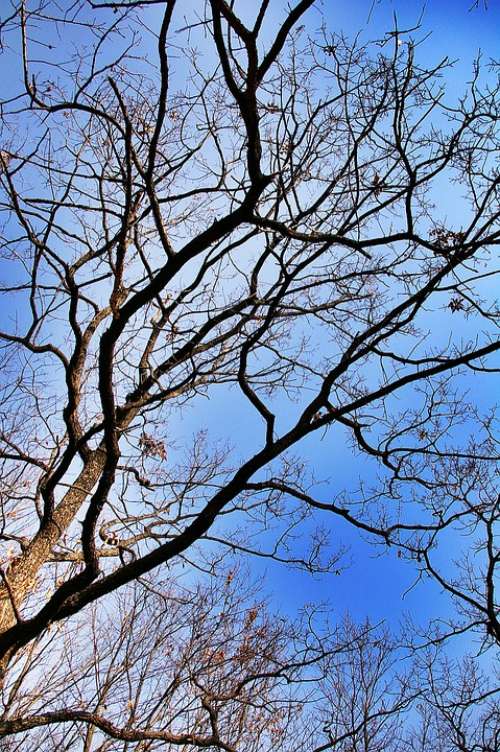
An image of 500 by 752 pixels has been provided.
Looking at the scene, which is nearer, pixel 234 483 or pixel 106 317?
pixel 234 483

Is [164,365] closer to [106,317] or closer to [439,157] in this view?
[106,317]

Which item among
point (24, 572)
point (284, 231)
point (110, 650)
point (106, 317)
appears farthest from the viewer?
point (110, 650)

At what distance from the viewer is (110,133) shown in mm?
4906

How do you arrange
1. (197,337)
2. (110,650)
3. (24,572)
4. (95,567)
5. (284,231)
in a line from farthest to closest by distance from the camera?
1. (110,650)
2. (24,572)
3. (197,337)
4. (95,567)
5. (284,231)

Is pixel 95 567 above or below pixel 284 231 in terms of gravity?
below

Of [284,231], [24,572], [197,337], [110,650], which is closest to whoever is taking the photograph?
[284,231]

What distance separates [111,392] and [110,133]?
235cm

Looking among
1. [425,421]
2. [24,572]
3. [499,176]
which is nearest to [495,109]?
[499,176]

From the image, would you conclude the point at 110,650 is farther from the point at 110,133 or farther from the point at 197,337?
the point at 110,133

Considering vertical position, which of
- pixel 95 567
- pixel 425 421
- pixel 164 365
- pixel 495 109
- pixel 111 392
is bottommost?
pixel 95 567

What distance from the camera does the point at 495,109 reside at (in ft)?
14.4

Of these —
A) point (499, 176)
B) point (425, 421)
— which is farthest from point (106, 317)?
point (499, 176)

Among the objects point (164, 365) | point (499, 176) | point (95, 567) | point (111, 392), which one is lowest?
point (95, 567)

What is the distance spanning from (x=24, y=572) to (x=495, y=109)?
18.2ft
